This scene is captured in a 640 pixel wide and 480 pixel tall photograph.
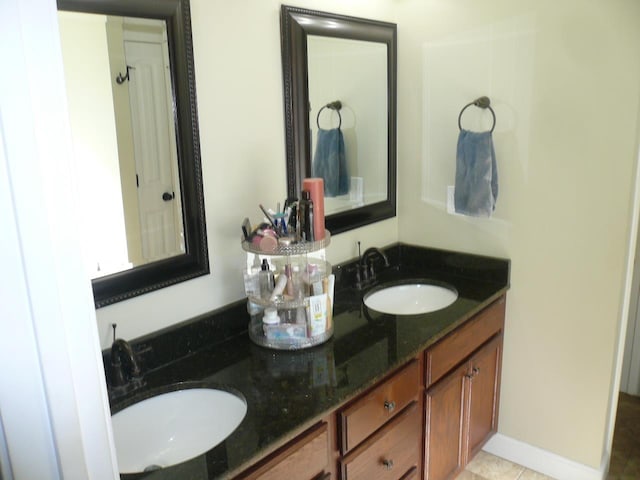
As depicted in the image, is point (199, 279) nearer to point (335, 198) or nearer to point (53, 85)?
point (335, 198)

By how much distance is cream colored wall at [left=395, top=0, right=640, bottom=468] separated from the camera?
6.15 feet

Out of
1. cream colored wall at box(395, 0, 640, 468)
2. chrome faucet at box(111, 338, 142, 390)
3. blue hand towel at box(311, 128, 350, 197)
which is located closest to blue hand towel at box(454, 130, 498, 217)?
cream colored wall at box(395, 0, 640, 468)

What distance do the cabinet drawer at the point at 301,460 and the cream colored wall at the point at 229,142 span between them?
0.57 meters

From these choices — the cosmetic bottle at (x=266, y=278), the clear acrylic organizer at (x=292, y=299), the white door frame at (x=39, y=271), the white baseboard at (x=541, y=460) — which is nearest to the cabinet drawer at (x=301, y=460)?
the clear acrylic organizer at (x=292, y=299)

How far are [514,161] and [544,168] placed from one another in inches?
4.8

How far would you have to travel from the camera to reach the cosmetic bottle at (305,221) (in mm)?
1638

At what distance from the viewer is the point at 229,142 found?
1.69 meters

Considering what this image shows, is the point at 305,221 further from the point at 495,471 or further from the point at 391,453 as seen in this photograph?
the point at 495,471

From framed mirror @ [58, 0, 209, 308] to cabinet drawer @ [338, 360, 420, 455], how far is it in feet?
2.15

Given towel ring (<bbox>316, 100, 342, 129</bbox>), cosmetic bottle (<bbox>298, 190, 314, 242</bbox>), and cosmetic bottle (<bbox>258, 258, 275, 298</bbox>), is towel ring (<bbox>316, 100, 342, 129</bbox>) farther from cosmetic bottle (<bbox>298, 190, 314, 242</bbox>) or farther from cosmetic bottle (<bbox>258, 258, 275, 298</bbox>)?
cosmetic bottle (<bbox>258, 258, 275, 298</bbox>)

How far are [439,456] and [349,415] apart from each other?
711 millimetres

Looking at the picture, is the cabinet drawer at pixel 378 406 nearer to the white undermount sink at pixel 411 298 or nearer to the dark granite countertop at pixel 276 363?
the dark granite countertop at pixel 276 363

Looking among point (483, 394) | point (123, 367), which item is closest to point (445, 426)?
point (483, 394)

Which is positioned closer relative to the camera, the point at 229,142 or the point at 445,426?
the point at 229,142
